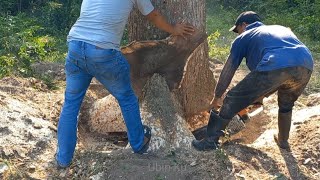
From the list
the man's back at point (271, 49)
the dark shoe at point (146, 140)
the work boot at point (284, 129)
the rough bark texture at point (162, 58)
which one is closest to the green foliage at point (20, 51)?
the rough bark texture at point (162, 58)

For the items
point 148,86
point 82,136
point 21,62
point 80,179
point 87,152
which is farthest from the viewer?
point 21,62

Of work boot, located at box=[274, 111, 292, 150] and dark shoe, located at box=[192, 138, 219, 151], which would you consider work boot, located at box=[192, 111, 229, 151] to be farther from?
work boot, located at box=[274, 111, 292, 150]

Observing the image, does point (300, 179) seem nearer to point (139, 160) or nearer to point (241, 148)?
point (241, 148)

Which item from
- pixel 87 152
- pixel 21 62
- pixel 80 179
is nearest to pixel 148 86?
pixel 87 152

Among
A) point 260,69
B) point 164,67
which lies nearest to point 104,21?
point 164,67

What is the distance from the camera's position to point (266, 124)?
19.1 feet

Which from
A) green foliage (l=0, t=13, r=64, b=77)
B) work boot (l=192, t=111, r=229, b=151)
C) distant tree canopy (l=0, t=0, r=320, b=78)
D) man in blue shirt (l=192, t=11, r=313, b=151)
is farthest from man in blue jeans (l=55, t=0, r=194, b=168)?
distant tree canopy (l=0, t=0, r=320, b=78)

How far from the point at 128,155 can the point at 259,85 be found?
1394 mm

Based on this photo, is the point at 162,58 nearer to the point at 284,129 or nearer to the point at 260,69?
the point at 260,69

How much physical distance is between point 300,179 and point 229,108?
92 centimetres

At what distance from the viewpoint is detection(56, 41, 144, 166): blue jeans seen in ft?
13.0

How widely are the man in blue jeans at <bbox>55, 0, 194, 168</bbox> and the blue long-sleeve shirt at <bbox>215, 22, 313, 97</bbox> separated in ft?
2.22

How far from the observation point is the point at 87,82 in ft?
13.9

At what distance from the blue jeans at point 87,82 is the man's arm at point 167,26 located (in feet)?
1.44
